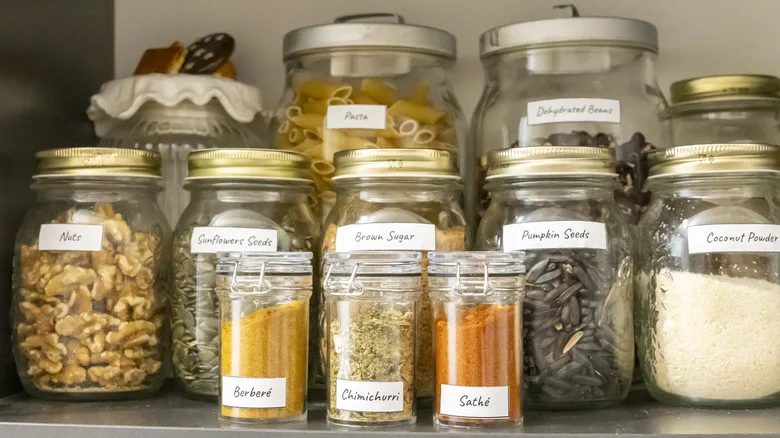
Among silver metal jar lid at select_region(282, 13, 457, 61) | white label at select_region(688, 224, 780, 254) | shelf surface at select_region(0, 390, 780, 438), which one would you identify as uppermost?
silver metal jar lid at select_region(282, 13, 457, 61)

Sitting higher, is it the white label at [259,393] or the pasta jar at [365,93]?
the pasta jar at [365,93]

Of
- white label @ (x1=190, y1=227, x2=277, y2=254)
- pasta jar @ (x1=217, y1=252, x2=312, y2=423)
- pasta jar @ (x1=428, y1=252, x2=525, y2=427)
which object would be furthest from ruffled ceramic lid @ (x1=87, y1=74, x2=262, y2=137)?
pasta jar @ (x1=428, y1=252, x2=525, y2=427)

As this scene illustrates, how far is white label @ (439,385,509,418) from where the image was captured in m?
0.82

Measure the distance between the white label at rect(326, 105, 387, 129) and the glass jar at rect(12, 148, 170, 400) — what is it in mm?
233

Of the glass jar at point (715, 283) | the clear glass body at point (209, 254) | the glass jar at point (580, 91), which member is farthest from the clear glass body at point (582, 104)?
the clear glass body at point (209, 254)

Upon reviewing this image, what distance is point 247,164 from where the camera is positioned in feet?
3.24

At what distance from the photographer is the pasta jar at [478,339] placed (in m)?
0.82

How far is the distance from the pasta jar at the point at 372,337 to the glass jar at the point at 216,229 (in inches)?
6.8

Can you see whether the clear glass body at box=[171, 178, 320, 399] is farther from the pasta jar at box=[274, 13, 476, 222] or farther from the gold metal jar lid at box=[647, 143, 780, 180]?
the gold metal jar lid at box=[647, 143, 780, 180]

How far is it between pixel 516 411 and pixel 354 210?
11.3 inches

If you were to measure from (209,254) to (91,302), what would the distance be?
0.46 ft

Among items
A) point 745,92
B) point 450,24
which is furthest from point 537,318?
point 450,24

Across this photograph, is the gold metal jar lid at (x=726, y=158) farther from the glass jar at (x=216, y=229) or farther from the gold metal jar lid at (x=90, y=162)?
the gold metal jar lid at (x=90, y=162)

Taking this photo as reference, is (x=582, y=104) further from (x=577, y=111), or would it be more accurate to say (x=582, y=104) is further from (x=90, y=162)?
(x=90, y=162)
